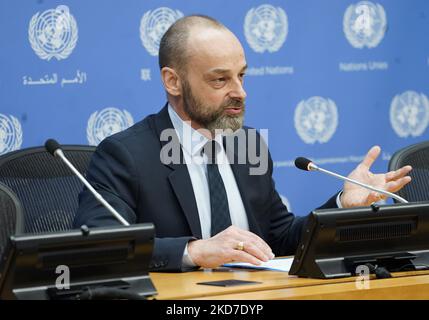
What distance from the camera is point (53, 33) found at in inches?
164

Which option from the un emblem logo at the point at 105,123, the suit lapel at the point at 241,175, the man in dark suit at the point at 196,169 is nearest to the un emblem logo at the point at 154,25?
the un emblem logo at the point at 105,123

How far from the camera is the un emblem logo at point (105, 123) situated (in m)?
4.30

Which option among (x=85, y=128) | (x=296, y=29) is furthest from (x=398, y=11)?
(x=85, y=128)

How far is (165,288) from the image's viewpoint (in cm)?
266

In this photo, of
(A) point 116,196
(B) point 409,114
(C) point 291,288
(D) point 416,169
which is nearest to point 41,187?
(A) point 116,196

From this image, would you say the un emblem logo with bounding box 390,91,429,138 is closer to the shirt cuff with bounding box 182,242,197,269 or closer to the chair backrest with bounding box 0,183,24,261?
the shirt cuff with bounding box 182,242,197,269

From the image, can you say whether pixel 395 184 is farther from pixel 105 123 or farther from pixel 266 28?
pixel 266 28

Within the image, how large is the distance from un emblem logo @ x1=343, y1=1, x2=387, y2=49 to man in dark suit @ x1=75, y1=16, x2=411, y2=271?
1478 millimetres

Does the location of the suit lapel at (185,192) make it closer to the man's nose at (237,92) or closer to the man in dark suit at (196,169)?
the man in dark suit at (196,169)

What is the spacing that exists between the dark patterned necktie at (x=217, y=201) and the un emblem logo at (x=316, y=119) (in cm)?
151

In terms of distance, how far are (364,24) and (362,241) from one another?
7.95 ft

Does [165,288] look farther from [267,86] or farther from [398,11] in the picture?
[398,11]

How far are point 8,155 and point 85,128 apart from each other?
0.91 meters

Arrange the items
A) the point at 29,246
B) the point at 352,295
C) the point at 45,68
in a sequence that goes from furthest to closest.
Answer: the point at 45,68, the point at 352,295, the point at 29,246
